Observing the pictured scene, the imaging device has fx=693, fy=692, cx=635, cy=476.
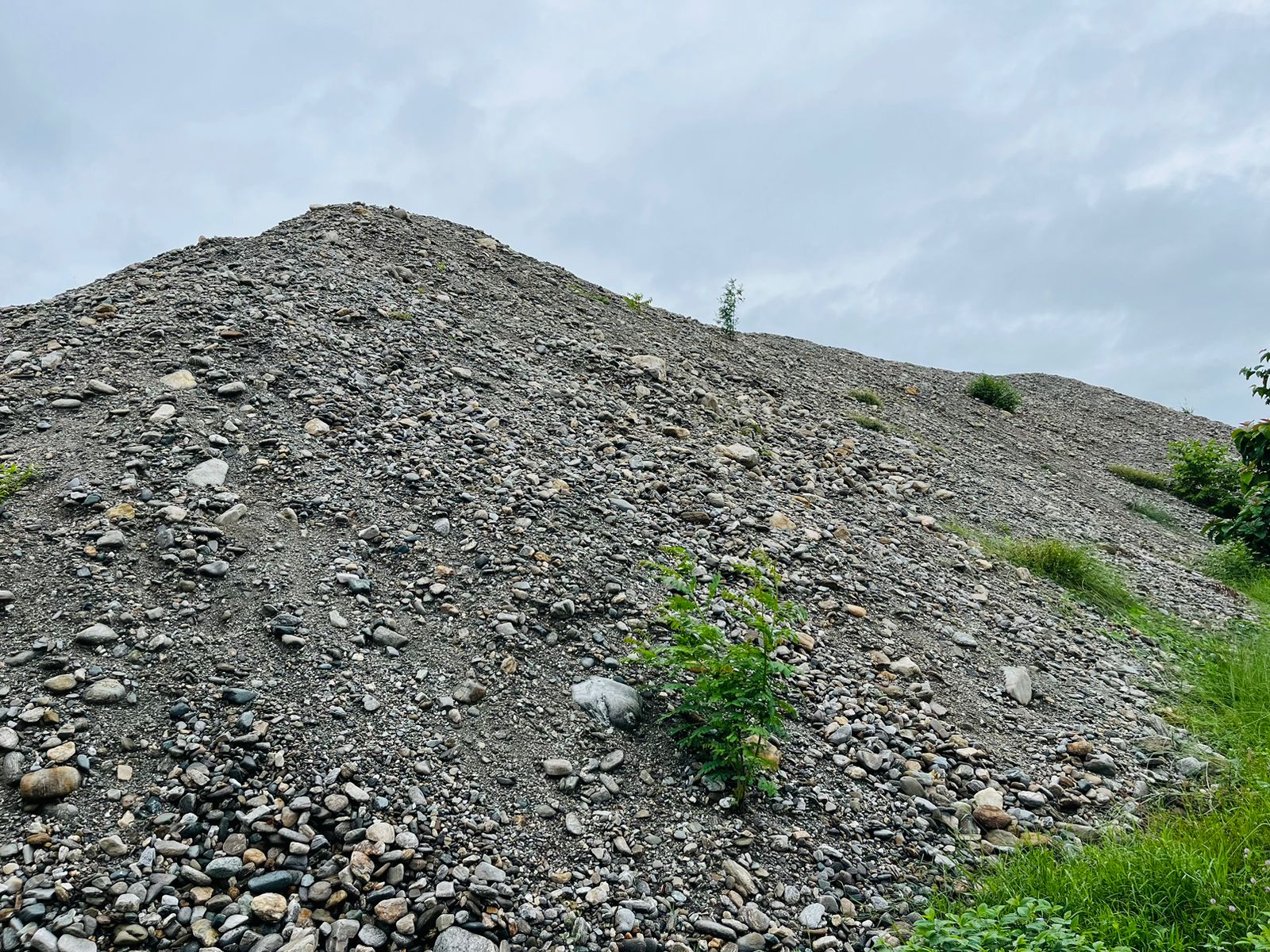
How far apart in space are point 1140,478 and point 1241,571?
465 centimetres

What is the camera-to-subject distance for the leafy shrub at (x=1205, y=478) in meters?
13.7

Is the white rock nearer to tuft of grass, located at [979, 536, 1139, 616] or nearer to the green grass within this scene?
the green grass

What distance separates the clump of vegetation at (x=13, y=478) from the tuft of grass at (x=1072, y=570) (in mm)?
9504

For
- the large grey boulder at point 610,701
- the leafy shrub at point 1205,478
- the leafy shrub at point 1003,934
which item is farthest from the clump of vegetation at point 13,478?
the leafy shrub at point 1205,478

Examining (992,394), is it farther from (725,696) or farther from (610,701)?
(610,701)

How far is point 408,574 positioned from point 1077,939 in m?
4.52

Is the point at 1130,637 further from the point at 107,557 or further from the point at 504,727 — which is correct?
the point at 107,557

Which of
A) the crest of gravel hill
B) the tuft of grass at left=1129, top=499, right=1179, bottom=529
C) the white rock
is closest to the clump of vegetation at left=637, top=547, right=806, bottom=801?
the crest of gravel hill

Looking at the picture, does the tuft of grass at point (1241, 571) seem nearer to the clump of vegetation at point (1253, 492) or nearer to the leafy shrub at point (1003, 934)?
the clump of vegetation at point (1253, 492)


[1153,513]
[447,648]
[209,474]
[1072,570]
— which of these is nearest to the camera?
[447,648]

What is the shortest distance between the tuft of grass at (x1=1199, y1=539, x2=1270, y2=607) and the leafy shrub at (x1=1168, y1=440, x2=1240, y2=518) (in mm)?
3683

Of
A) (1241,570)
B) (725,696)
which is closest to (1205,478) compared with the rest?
(1241,570)

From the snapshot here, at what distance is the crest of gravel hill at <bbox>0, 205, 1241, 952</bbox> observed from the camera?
3477 millimetres

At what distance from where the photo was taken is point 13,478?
17.9 feet
